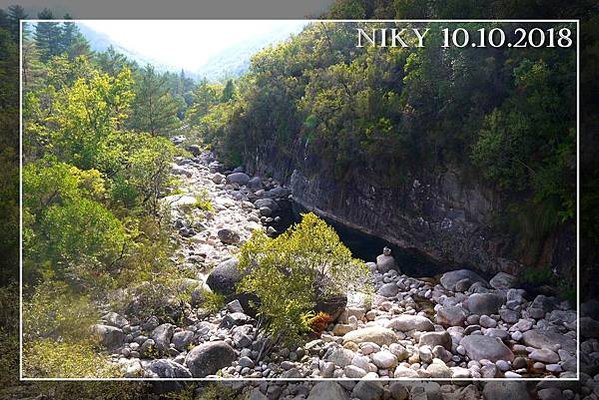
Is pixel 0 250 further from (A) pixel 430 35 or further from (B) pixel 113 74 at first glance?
(A) pixel 430 35

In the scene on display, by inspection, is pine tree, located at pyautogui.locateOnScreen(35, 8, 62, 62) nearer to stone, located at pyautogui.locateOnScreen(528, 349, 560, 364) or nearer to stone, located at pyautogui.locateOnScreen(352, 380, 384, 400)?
stone, located at pyautogui.locateOnScreen(352, 380, 384, 400)

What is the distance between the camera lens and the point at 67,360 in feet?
15.7

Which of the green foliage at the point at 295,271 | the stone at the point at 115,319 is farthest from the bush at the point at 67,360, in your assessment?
the green foliage at the point at 295,271

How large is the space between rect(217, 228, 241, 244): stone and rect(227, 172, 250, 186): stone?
54cm

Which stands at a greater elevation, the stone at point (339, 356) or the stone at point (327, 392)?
the stone at point (339, 356)

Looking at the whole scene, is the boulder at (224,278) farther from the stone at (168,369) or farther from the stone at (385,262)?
the stone at (385,262)

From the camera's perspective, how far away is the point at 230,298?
197 inches

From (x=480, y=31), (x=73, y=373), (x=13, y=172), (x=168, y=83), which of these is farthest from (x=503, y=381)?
(x=13, y=172)

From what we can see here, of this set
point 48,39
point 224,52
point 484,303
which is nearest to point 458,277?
point 484,303

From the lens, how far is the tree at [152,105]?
16.9 ft

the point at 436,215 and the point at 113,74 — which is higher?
the point at 113,74

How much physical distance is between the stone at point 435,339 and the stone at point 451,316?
0.50ft

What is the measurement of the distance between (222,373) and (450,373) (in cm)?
181

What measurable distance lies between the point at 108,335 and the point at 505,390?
3178 millimetres
